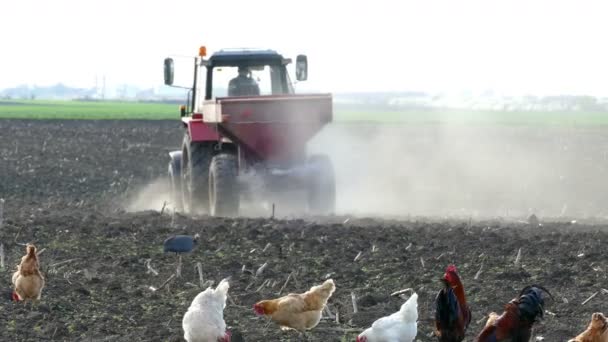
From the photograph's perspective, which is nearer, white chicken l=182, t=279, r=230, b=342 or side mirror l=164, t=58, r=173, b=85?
white chicken l=182, t=279, r=230, b=342

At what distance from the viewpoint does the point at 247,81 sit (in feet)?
57.0

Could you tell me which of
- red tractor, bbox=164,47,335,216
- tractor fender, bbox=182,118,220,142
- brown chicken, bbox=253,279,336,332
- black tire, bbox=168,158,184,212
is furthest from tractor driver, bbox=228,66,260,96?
brown chicken, bbox=253,279,336,332

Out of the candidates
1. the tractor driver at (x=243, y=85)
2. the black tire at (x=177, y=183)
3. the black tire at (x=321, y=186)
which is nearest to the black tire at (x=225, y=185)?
the black tire at (x=321, y=186)

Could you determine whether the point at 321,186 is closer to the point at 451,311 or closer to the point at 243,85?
the point at 243,85

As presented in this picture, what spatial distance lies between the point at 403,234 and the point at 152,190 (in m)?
9.90

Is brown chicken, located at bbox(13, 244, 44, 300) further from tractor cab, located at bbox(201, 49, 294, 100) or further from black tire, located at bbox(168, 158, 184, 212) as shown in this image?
black tire, located at bbox(168, 158, 184, 212)

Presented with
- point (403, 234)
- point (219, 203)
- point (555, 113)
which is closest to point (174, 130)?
point (219, 203)

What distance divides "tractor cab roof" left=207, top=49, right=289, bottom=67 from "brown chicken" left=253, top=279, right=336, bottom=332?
9418 mm

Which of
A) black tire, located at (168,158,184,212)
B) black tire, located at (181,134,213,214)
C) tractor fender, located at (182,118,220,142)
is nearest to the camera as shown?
tractor fender, located at (182,118,220,142)

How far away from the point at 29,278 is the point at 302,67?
8628 mm

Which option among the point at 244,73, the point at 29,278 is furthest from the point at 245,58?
the point at 29,278

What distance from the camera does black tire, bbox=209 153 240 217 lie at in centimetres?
1619

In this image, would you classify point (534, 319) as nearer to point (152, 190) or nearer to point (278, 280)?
point (278, 280)

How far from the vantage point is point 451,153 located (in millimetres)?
32375
